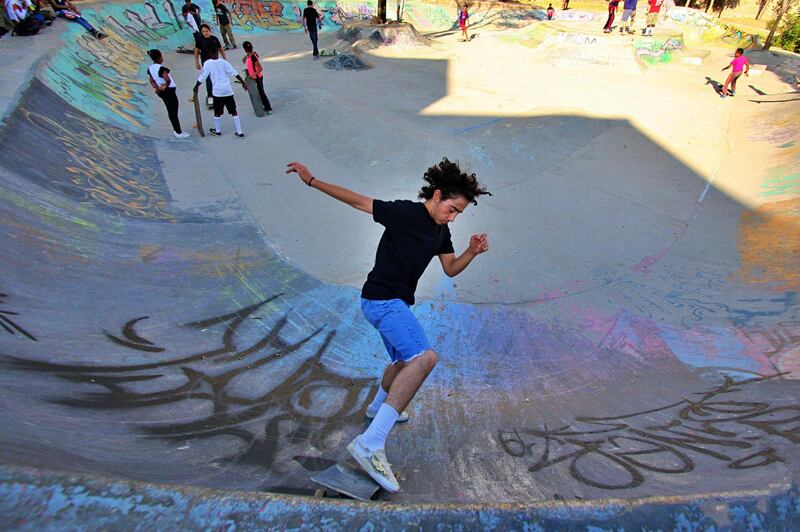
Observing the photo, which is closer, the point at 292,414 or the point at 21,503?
the point at 21,503

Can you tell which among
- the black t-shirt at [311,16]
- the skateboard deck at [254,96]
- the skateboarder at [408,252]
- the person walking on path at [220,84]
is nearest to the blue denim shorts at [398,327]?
the skateboarder at [408,252]

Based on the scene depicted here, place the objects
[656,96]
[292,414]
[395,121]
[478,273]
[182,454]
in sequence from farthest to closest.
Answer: [656,96], [395,121], [478,273], [292,414], [182,454]

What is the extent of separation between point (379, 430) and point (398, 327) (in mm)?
537

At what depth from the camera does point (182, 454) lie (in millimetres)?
2477

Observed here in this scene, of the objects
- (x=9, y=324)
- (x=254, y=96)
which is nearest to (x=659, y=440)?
(x=9, y=324)

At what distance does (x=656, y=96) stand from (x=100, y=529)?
15198 millimetres

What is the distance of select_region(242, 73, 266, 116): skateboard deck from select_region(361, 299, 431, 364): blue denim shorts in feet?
26.1

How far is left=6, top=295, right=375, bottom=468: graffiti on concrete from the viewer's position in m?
2.79

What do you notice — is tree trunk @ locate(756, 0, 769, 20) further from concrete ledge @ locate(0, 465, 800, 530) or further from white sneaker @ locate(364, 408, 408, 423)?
concrete ledge @ locate(0, 465, 800, 530)

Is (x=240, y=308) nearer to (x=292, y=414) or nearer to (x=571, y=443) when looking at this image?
(x=292, y=414)

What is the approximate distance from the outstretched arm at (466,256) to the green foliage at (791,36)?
30.7m

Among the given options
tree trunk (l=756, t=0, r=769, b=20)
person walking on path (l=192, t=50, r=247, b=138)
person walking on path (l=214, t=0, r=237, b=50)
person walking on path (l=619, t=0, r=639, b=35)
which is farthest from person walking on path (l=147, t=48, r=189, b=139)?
tree trunk (l=756, t=0, r=769, b=20)

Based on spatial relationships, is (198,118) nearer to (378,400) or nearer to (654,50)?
(378,400)

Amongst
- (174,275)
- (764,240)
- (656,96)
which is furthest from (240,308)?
(656,96)
